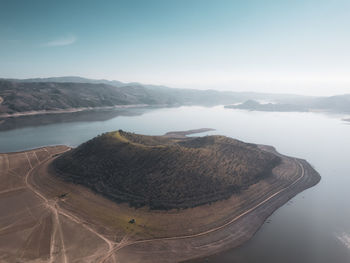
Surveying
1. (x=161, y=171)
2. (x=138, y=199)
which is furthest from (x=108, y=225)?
(x=161, y=171)

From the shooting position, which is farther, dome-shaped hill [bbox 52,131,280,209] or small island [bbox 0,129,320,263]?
dome-shaped hill [bbox 52,131,280,209]

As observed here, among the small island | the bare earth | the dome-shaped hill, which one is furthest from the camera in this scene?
the dome-shaped hill

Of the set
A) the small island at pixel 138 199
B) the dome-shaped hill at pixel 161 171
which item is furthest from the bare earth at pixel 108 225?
the dome-shaped hill at pixel 161 171

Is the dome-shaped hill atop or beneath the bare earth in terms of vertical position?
atop

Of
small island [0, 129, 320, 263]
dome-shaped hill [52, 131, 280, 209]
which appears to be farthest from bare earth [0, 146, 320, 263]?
dome-shaped hill [52, 131, 280, 209]

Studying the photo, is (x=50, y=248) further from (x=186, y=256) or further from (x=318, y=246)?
(x=318, y=246)

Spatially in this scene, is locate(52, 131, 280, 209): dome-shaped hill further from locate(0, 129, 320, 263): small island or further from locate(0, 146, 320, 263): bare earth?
locate(0, 146, 320, 263): bare earth

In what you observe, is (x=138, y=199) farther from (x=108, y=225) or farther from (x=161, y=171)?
(x=161, y=171)
